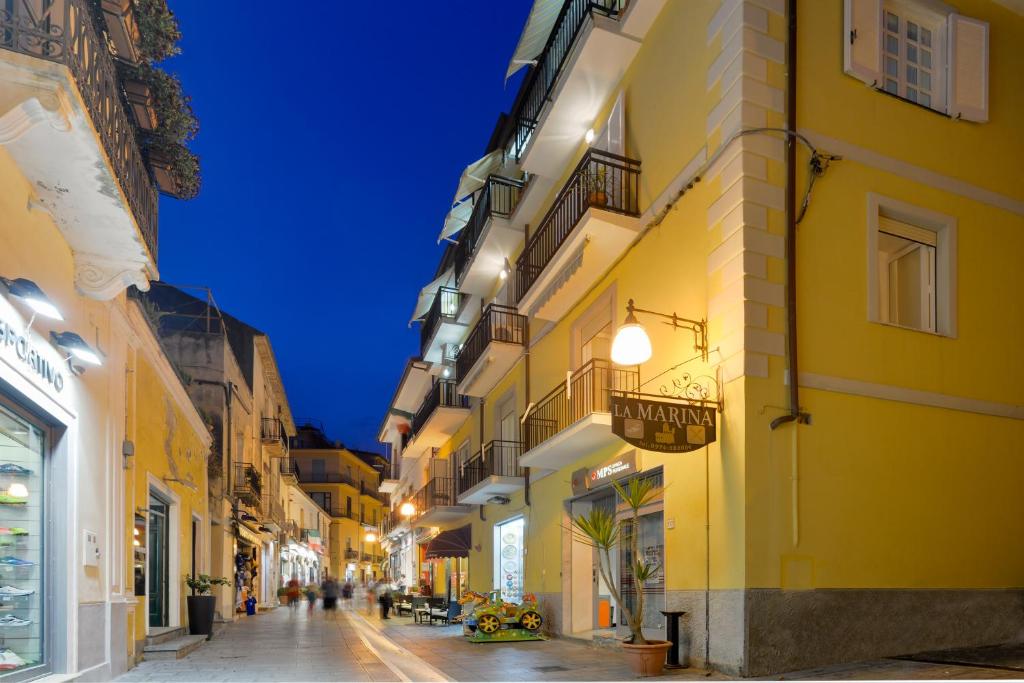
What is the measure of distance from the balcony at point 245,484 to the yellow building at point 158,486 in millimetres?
6350

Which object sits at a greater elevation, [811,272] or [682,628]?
[811,272]

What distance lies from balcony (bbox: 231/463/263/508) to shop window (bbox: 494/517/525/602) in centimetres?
973

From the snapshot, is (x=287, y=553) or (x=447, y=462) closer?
(x=447, y=462)

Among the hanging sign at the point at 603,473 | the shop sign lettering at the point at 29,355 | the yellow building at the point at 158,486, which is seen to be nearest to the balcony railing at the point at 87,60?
the shop sign lettering at the point at 29,355

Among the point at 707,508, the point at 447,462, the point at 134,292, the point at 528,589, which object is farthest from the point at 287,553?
the point at 707,508

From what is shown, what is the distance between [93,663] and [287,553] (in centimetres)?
3961

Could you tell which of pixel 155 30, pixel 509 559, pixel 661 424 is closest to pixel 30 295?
pixel 155 30

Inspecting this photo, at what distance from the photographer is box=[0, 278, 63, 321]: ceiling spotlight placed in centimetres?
652

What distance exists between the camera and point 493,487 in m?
18.2

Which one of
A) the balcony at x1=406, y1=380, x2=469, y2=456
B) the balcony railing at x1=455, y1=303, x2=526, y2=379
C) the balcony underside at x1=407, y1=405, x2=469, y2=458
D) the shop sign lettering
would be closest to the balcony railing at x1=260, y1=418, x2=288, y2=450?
the balcony underside at x1=407, y1=405, x2=469, y2=458

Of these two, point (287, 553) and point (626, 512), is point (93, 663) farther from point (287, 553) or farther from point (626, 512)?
point (287, 553)

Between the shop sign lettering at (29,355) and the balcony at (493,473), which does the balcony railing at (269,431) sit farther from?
the shop sign lettering at (29,355)

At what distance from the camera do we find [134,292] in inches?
451

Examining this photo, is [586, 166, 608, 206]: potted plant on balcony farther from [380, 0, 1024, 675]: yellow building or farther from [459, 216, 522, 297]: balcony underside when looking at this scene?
[459, 216, 522, 297]: balcony underside
